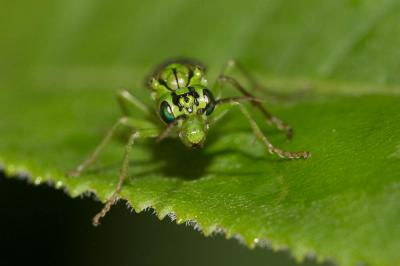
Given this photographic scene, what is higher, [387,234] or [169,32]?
[169,32]

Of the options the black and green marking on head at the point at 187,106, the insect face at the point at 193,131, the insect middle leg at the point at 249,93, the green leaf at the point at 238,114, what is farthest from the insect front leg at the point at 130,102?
the insect face at the point at 193,131

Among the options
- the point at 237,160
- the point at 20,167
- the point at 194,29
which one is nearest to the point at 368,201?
the point at 237,160

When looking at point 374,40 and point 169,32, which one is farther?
point 169,32

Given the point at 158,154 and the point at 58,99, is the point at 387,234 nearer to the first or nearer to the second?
the point at 158,154

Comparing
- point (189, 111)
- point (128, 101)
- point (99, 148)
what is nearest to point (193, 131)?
point (189, 111)

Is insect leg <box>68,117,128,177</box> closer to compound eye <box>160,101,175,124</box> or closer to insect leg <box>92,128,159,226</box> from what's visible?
insect leg <box>92,128,159,226</box>

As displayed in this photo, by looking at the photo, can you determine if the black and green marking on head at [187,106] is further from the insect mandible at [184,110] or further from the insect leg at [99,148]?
the insect leg at [99,148]
